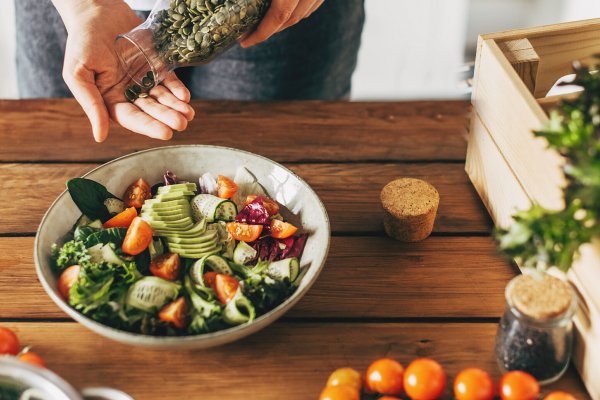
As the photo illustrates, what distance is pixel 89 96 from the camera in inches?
51.9

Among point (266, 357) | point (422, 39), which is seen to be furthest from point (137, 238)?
point (422, 39)

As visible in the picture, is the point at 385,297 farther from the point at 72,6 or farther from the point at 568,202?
the point at 72,6

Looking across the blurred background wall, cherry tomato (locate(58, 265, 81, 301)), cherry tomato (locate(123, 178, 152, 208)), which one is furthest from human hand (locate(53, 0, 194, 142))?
the blurred background wall

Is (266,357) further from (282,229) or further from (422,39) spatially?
(422,39)

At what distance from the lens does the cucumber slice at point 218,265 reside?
1.09 metres

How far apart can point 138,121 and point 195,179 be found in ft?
0.53

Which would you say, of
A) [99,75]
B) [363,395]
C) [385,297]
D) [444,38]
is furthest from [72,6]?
[444,38]

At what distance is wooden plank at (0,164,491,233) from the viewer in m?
1.27

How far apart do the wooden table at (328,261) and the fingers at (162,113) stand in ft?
0.40

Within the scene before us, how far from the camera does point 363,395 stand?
3.23 feet

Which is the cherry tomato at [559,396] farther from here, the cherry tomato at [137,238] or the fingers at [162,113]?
the fingers at [162,113]

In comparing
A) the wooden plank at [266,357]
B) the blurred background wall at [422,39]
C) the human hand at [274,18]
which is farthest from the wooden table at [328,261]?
the blurred background wall at [422,39]

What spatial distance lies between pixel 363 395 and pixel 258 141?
643 millimetres

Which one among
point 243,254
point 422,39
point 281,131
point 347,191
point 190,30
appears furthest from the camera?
point 422,39
